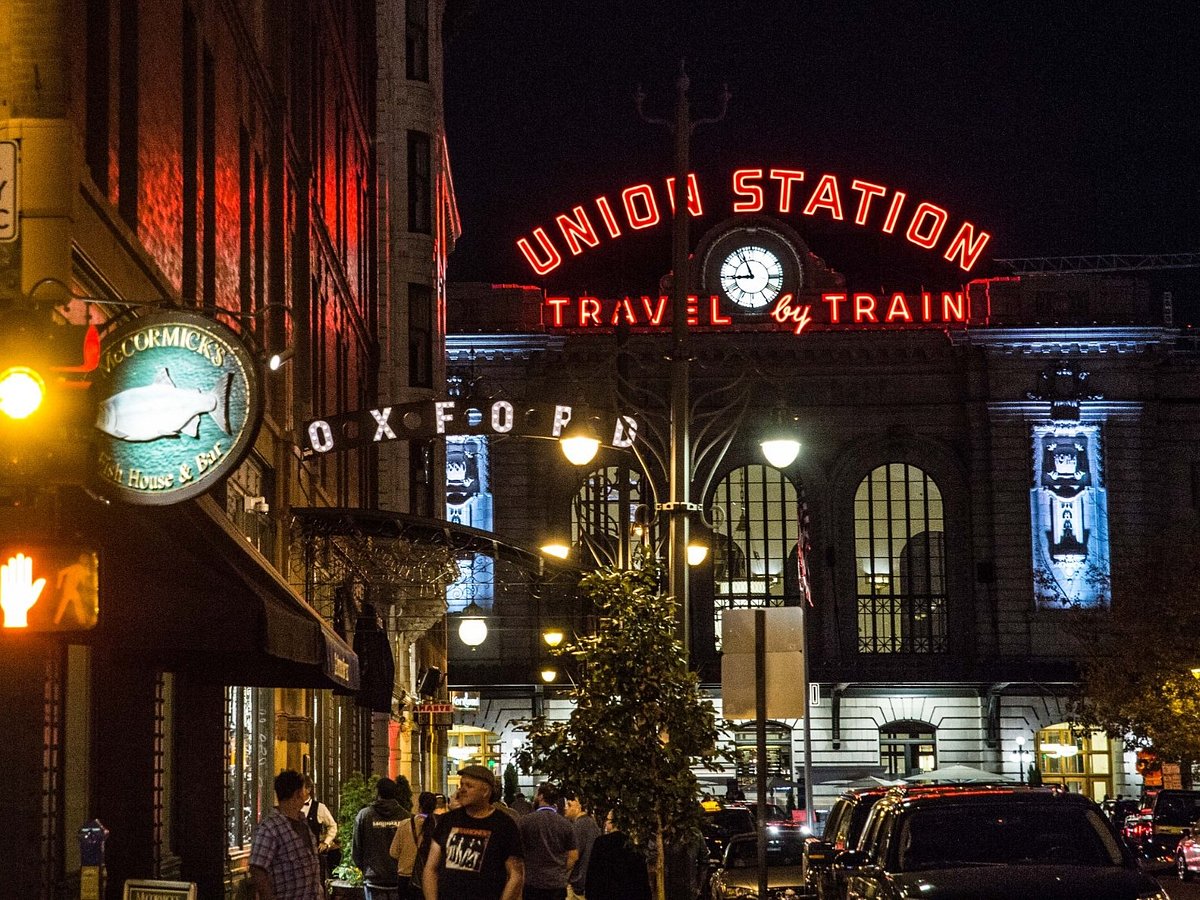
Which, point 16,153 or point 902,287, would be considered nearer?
point 16,153

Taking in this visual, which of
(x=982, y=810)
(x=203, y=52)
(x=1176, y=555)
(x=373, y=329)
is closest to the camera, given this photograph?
(x=982, y=810)

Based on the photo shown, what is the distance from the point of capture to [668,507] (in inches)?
795

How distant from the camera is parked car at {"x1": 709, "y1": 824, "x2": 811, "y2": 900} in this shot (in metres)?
22.0

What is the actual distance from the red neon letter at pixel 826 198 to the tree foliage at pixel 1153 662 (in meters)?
16.7

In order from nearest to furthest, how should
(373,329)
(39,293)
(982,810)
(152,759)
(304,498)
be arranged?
(39,293) → (982,810) → (152,759) → (304,498) → (373,329)

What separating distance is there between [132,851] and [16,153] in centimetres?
550

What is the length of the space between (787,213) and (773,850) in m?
46.7

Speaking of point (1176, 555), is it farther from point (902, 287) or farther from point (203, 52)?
point (203, 52)

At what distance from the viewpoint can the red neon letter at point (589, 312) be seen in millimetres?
68875

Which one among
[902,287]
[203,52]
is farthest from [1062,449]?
[203,52]

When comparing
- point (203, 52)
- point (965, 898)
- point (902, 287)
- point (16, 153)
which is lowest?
point (965, 898)

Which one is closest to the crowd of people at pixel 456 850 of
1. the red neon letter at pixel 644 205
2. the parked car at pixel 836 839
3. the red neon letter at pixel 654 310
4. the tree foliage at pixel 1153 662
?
the parked car at pixel 836 839

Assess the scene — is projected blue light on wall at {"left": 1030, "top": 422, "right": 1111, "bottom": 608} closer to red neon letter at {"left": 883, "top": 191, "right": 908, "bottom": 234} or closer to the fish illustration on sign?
red neon letter at {"left": 883, "top": 191, "right": 908, "bottom": 234}

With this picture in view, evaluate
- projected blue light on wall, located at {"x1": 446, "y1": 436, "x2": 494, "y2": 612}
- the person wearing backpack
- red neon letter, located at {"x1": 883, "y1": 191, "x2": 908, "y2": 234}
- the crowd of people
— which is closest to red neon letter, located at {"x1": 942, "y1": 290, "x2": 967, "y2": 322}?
red neon letter, located at {"x1": 883, "y1": 191, "x2": 908, "y2": 234}
